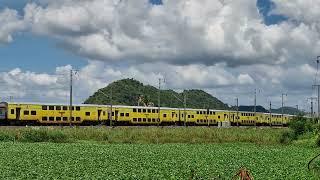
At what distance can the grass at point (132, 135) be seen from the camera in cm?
5925

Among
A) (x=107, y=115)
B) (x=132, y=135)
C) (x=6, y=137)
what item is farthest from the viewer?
(x=107, y=115)

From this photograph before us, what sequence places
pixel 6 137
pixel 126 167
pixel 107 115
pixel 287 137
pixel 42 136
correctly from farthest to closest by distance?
pixel 107 115 < pixel 287 137 < pixel 42 136 < pixel 6 137 < pixel 126 167

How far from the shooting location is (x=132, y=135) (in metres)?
64.5

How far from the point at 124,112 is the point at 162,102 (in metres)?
102

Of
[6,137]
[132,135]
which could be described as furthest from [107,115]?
[6,137]

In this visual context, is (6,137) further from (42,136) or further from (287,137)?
(287,137)

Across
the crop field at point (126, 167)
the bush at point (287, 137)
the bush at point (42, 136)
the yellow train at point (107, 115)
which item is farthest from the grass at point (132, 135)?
the crop field at point (126, 167)

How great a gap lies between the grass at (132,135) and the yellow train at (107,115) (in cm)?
974

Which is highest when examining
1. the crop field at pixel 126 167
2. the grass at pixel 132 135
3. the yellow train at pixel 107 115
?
the yellow train at pixel 107 115

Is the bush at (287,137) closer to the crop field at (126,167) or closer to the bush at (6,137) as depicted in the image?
the crop field at (126,167)

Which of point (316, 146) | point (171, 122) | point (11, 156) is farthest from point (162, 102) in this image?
point (11, 156)

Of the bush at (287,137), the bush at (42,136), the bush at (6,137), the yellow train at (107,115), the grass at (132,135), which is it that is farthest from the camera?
the yellow train at (107,115)

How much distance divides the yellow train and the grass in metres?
9.74

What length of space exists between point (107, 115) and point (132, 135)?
18.8 metres
